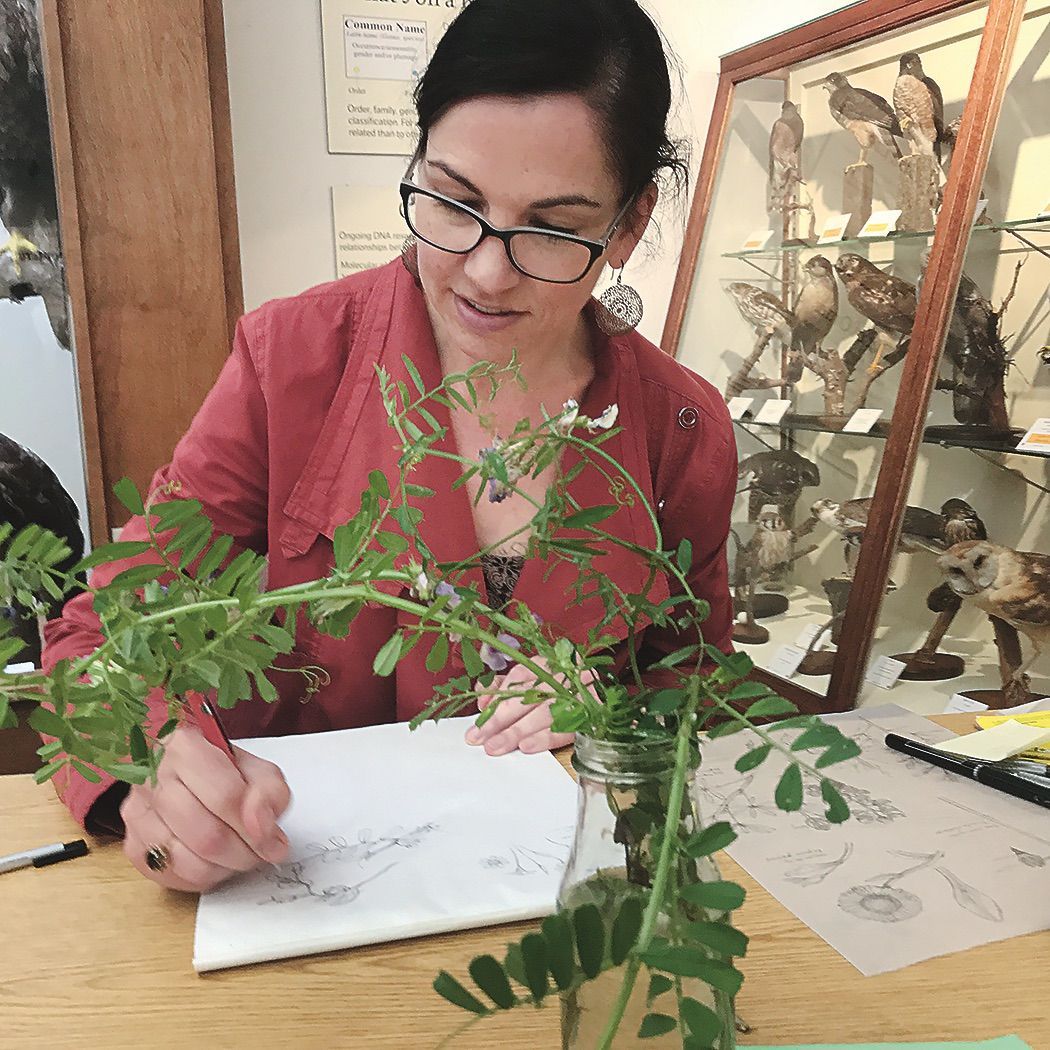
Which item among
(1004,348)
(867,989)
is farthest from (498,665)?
(1004,348)

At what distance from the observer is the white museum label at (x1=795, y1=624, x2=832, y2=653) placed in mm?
1978

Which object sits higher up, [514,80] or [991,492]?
[514,80]

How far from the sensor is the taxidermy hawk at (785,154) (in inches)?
86.1

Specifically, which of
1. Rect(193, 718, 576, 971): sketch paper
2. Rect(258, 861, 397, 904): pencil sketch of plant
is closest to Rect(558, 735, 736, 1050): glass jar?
Rect(193, 718, 576, 971): sketch paper

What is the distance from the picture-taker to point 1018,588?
165 cm

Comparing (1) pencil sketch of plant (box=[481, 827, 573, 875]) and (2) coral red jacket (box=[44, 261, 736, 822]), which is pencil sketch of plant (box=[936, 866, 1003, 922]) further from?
(2) coral red jacket (box=[44, 261, 736, 822])

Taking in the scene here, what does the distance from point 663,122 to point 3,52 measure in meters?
1.19

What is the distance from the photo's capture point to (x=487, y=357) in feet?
3.44

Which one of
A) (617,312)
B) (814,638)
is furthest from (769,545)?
(617,312)

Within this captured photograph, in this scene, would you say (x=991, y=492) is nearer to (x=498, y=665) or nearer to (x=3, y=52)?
(x=498, y=665)

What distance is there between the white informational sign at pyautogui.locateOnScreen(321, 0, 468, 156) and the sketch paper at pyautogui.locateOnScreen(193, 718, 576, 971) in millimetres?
1591

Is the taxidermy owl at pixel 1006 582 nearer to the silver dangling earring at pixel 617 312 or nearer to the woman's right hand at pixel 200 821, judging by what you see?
the silver dangling earring at pixel 617 312

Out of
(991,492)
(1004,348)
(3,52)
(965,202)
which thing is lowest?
(991,492)

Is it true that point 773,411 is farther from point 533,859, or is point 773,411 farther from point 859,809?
point 533,859
